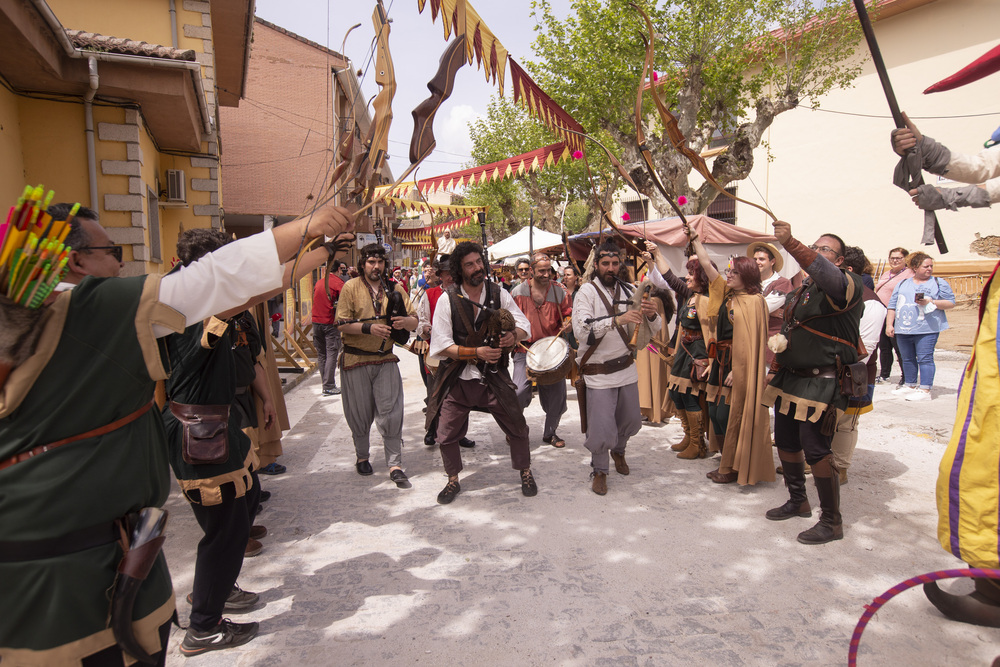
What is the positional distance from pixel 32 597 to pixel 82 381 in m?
0.56

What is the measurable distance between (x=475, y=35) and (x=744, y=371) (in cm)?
320

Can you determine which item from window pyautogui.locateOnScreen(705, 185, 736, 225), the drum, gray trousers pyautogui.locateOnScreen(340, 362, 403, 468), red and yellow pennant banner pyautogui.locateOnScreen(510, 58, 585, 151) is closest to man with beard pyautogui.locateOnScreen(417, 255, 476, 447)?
gray trousers pyautogui.locateOnScreen(340, 362, 403, 468)

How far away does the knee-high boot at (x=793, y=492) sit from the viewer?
392 centimetres

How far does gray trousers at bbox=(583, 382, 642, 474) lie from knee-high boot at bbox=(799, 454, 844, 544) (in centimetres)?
143

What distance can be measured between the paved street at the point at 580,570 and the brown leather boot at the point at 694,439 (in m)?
0.14

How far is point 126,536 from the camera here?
1.61 m

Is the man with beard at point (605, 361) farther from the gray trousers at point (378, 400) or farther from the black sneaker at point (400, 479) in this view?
the gray trousers at point (378, 400)

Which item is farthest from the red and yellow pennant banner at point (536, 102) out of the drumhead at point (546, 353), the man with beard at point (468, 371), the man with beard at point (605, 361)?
the drumhead at point (546, 353)

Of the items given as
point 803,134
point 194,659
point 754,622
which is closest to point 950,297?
point 754,622

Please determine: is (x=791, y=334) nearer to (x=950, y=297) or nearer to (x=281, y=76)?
(x=950, y=297)

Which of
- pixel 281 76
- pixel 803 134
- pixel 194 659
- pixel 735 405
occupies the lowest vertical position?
pixel 194 659

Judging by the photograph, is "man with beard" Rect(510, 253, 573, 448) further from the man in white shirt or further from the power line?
the power line

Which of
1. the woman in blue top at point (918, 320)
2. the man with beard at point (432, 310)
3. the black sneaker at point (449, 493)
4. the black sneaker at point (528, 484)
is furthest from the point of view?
the woman in blue top at point (918, 320)

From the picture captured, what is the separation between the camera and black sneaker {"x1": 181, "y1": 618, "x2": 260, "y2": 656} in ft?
8.62
